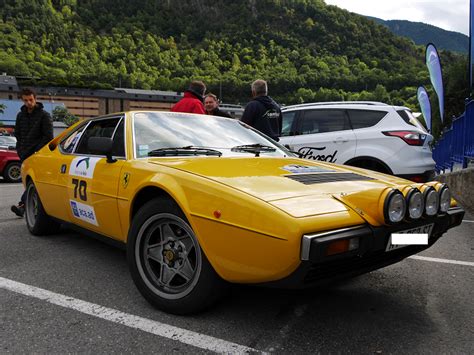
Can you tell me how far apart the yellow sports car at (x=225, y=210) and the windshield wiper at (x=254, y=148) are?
0.04 feet

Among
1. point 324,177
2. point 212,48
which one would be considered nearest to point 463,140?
point 324,177

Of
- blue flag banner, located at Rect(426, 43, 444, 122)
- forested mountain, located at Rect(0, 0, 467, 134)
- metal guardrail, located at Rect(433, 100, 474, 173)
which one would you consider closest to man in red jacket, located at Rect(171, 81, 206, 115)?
metal guardrail, located at Rect(433, 100, 474, 173)

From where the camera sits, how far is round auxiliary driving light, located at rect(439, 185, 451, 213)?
8.44 ft

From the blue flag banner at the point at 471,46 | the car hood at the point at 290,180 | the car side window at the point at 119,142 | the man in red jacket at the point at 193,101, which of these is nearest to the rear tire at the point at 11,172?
the man in red jacket at the point at 193,101

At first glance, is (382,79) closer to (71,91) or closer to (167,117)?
(71,91)

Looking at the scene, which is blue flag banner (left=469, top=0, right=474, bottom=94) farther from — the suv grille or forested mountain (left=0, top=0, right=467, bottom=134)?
forested mountain (left=0, top=0, right=467, bottom=134)

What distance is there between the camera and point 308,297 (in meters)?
2.87

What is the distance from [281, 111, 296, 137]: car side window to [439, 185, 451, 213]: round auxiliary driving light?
4.70 m

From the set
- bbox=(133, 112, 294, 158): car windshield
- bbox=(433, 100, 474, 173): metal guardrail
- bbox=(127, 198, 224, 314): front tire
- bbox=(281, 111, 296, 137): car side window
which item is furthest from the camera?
bbox=(433, 100, 474, 173): metal guardrail

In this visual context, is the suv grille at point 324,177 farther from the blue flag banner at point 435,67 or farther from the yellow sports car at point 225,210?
the blue flag banner at point 435,67

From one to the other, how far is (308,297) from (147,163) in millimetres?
1424

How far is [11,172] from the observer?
454 inches

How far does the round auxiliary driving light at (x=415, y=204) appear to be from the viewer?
233cm

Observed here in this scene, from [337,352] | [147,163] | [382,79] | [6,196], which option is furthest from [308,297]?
[382,79]
